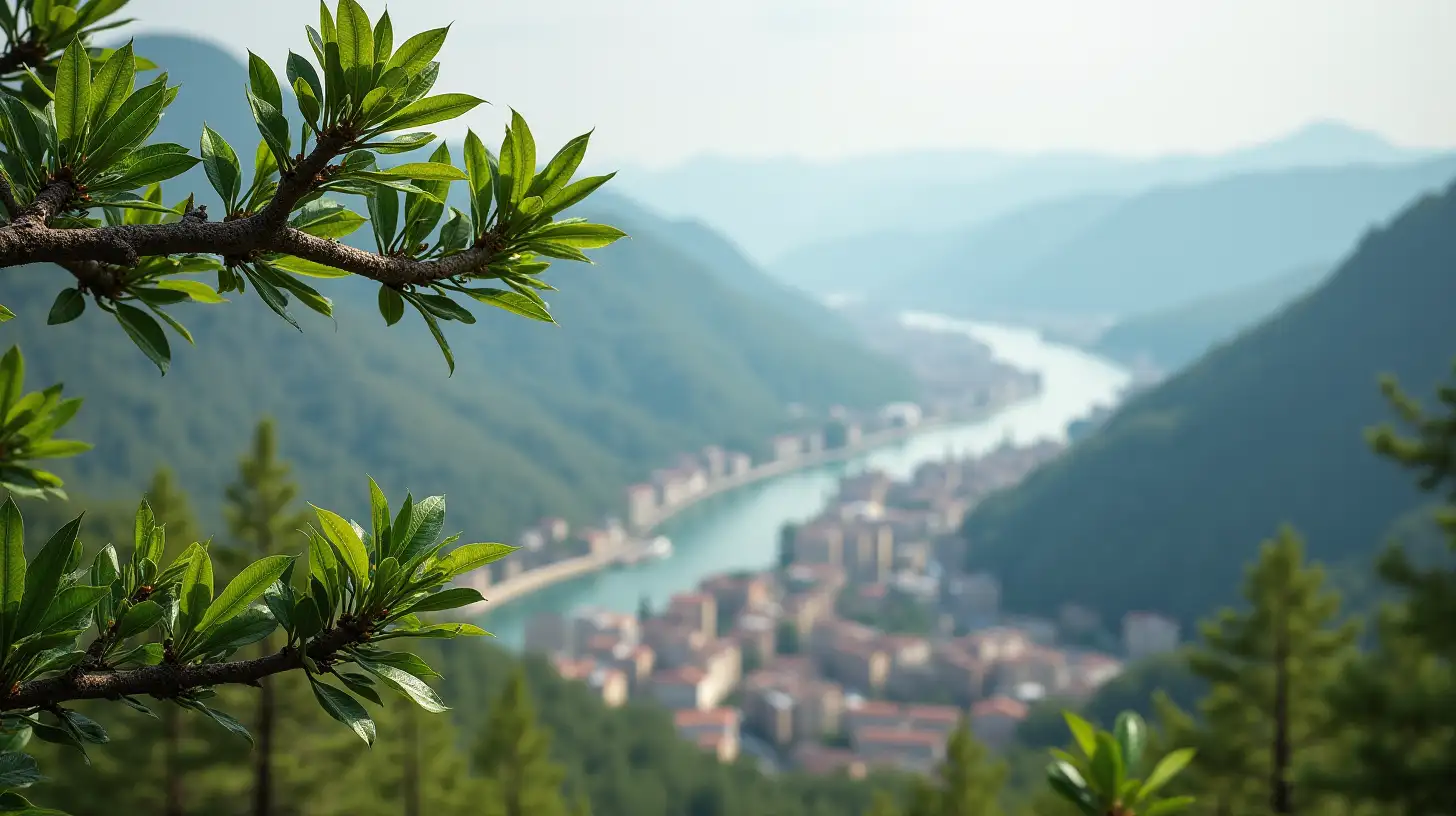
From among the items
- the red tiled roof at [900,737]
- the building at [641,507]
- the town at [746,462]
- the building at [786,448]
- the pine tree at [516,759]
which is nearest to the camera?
the pine tree at [516,759]

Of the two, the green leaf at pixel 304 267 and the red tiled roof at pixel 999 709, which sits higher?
the green leaf at pixel 304 267

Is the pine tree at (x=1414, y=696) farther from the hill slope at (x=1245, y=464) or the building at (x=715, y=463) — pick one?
the building at (x=715, y=463)

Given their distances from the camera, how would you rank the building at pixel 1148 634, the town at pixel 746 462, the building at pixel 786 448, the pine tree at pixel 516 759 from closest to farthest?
the pine tree at pixel 516 759 → the building at pixel 1148 634 → the town at pixel 746 462 → the building at pixel 786 448

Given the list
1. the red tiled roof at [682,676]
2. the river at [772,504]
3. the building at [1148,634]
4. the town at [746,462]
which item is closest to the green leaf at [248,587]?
the red tiled roof at [682,676]

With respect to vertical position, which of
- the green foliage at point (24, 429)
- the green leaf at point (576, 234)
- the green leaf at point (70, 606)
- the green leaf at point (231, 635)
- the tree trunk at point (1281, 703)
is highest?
the green leaf at point (576, 234)

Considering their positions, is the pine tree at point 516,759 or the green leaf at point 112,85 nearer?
the green leaf at point 112,85

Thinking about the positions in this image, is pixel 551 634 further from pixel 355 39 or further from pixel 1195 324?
pixel 1195 324

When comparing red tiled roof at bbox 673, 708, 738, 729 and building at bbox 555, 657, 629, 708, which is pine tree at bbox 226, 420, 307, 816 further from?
building at bbox 555, 657, 629, 708

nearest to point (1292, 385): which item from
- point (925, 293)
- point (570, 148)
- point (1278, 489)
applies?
point (1278, 489)
